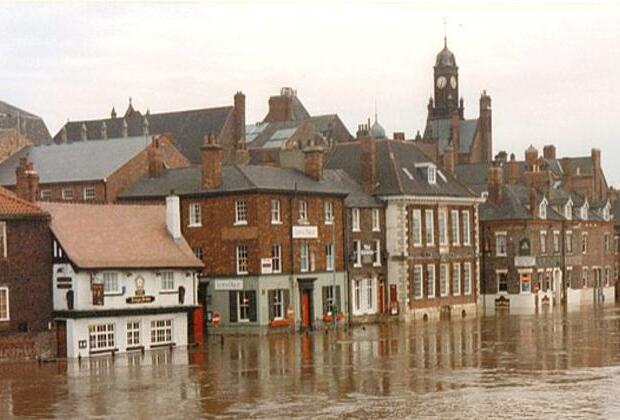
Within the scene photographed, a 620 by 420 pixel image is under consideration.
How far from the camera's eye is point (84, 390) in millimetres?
39500

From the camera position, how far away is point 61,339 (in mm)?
50875

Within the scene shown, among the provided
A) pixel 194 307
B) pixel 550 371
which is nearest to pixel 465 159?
pixel 194 307

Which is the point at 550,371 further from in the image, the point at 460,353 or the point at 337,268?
the point at 337,268

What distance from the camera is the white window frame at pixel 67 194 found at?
74688 mm

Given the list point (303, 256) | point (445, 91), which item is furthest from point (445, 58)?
point (303, 256)

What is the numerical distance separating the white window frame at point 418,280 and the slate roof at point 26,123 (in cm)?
5169

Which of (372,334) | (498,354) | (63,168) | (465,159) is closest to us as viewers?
(498,354)

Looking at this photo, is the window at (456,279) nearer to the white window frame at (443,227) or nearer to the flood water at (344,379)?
the white window frame at (443,227)

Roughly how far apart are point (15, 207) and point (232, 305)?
15.9 metres

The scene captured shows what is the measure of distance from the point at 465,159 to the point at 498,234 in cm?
4157

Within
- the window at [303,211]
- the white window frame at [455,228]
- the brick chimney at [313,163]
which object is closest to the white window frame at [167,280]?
the window at [303,211]

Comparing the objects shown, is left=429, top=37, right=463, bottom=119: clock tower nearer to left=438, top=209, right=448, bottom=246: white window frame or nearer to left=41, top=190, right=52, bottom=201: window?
left=438, top=209, right=448, bottom=246: white window frame

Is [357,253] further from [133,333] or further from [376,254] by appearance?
[133,333]

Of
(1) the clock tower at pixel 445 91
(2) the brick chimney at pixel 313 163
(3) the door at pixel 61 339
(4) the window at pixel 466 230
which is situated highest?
(1) the clock tower at pixel 445 91
